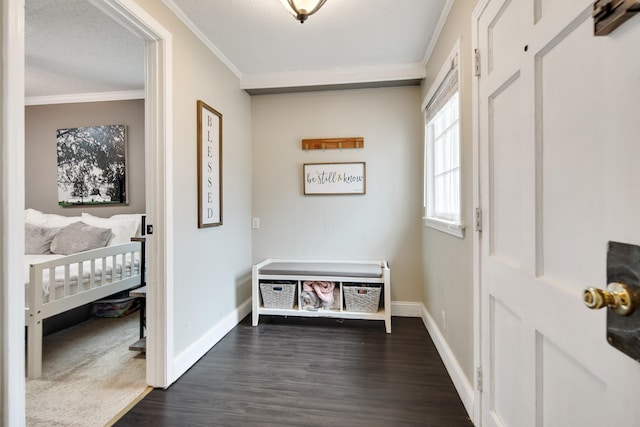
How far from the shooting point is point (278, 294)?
273 centimetres

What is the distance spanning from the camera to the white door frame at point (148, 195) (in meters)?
1.01

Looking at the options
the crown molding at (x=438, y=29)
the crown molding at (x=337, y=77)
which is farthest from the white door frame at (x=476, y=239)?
the crown molding at (x=337, y=77)

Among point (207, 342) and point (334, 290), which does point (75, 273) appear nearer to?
point (207, 342)

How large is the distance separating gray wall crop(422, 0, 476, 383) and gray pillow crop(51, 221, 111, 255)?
3143mm

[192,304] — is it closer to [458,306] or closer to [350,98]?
[458,306]

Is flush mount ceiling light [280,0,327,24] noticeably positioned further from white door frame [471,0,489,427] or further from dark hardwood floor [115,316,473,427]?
dark hardwood floor [115,316,473,427]

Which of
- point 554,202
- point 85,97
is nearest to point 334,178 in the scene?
point 554,202

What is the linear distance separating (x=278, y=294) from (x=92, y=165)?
8.92ft

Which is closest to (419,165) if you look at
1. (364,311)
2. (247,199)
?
(364,311)

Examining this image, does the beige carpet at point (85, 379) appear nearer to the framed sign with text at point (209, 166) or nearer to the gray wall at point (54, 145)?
the framed sign with text at point (209, 166)

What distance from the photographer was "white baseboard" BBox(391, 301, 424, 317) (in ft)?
9.60

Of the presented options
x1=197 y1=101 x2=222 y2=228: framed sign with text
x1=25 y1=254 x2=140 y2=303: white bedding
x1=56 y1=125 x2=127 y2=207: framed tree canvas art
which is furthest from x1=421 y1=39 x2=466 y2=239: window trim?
x1=56 y1=125 x2=127 y2=207: framed tree canvas art

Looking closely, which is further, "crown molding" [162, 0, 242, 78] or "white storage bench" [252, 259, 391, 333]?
"white storage bench" [252, 259, 391, 333]

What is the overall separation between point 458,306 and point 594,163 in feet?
4.23
